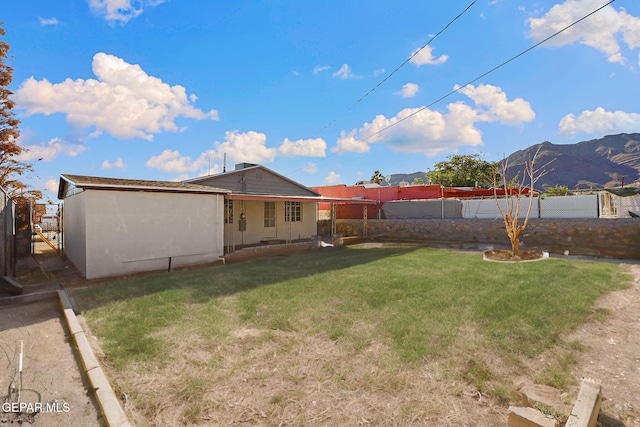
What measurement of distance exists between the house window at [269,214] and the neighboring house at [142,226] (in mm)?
4866

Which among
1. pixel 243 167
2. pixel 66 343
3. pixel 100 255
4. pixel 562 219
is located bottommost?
pixel 66 343

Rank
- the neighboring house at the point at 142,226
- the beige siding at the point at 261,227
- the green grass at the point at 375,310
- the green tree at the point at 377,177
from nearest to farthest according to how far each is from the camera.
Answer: the green grass at the point at 375,310 < the neighboring house at the point at 142,226 < the beige siding at the point at 261,227 < the green tree at the point at 377,177

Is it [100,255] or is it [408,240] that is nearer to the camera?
[100,255]

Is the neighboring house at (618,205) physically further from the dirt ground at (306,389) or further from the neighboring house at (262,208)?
the neighboring house at (262,208)

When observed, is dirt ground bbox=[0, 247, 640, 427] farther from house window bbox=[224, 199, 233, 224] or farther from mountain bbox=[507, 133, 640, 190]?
mountain bbox=[507, 133, 640, 190]

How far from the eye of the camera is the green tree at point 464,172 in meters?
33.8

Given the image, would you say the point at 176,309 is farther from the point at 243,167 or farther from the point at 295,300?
the point at 243,167

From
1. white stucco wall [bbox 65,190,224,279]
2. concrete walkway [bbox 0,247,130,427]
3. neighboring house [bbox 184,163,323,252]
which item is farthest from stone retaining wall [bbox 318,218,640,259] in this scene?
concrete walkway [bbox 0,247,130,427]

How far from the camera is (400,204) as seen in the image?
714 inches

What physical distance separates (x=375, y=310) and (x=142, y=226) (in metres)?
7.25

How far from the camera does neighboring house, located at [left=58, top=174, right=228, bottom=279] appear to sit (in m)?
8.06

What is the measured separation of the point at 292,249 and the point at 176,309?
8.40 m

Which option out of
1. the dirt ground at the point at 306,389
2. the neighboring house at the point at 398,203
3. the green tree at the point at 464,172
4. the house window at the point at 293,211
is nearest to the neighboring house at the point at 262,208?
the house window at the point at 293,211

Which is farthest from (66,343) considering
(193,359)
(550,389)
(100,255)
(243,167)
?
(243,167)
